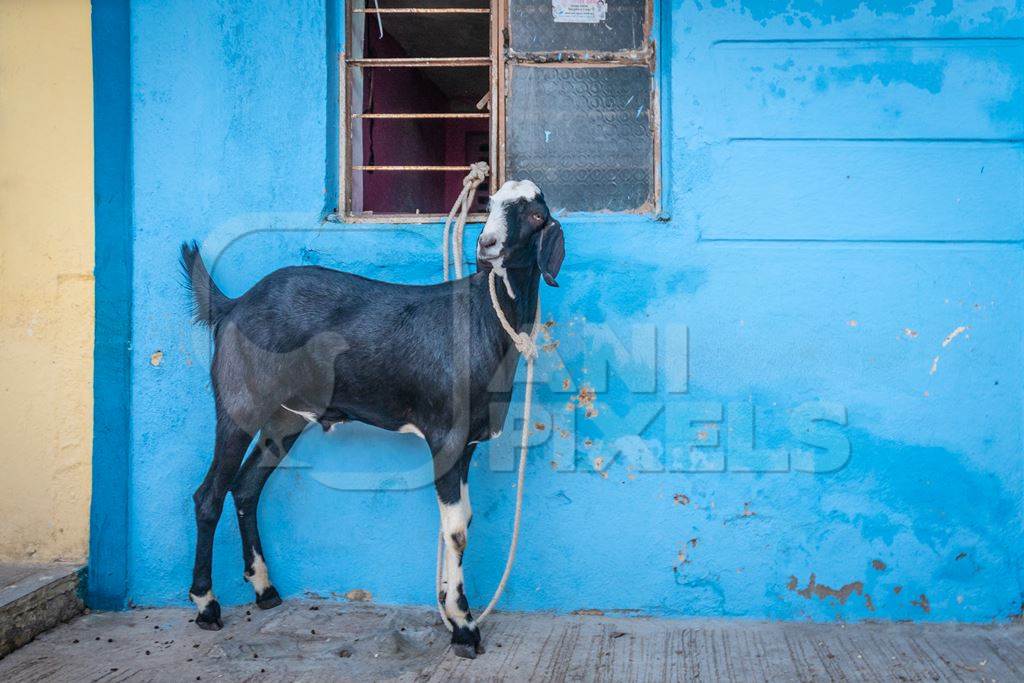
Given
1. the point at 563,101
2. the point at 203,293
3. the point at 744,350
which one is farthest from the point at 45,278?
the point at 744,350

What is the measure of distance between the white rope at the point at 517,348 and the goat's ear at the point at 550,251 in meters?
0.17

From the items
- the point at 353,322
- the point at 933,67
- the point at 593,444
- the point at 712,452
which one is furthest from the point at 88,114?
the point at 933,67

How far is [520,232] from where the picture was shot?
270 cm

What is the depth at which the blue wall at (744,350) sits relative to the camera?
3.14 m

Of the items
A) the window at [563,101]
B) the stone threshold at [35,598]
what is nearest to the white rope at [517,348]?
the window at [563,101]

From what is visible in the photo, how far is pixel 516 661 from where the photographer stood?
279 centimetres

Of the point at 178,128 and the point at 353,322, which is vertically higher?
the point at 178,128

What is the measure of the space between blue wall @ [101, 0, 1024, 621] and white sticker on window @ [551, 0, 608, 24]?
289 mm

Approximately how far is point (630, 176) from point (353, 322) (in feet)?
4.33

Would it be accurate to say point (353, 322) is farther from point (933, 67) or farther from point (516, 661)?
point (933, 67)

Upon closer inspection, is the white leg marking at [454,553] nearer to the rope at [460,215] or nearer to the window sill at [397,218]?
the rope at [460,215]

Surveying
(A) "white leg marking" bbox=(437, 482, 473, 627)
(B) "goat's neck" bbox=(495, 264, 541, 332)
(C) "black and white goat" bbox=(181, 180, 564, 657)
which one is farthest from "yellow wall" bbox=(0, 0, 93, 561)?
(B) "goat's neck" bbox=(495, 264, 541, 332)

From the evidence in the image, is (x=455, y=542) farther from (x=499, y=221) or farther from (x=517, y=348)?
(x=499, y=221)

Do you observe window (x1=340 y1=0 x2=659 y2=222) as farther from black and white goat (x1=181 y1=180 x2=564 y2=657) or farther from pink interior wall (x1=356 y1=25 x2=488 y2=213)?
black and white goat (x1=181 y1=180 x2=564 y2=657)
